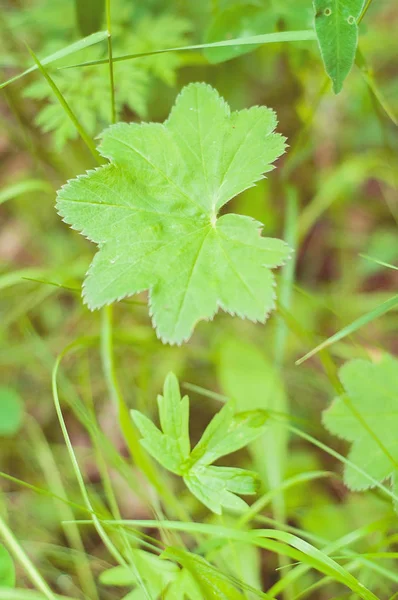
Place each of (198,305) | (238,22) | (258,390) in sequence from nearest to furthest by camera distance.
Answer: (198,305) → (238,22) → (258,390)

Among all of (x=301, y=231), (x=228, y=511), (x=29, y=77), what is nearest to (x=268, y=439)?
(x=228, y=511)

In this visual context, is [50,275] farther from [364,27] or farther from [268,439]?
[364,27]

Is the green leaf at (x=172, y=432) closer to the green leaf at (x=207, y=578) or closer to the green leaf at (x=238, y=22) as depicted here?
the green leaf at (x=207, y=578)

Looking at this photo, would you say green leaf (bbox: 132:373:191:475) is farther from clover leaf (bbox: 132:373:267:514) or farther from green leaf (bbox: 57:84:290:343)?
green leaf (bbox: 57:84:290:343)

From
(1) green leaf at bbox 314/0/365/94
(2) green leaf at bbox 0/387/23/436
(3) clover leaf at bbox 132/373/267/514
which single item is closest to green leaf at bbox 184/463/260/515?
(3) clover leaf at bbox 132/373/267/514

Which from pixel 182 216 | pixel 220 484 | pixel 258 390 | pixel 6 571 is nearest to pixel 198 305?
pixel 182 216

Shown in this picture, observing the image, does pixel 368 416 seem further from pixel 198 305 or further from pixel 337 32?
pixel 337 32
